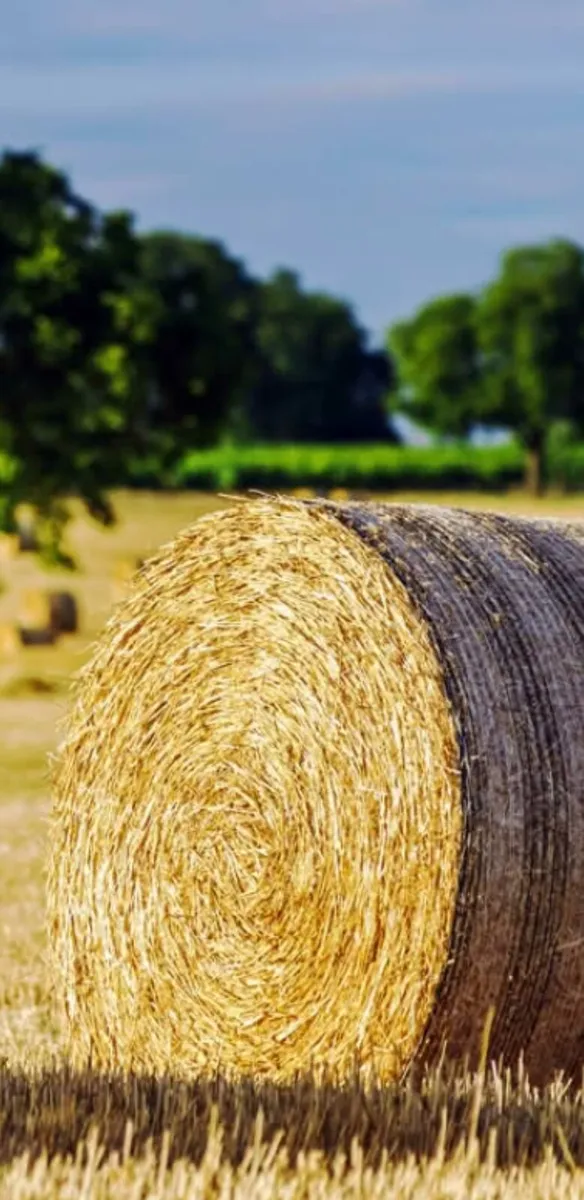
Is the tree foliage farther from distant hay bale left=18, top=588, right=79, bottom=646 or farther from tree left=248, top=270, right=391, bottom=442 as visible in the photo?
distant hay bale left=18, top=588, right=79, bottom=646

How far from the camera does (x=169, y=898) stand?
7.87m

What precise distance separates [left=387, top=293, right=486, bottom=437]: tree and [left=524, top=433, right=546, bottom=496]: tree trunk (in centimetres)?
278

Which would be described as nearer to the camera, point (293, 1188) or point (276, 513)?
point (293, 1188)

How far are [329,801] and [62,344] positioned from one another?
2765 cm

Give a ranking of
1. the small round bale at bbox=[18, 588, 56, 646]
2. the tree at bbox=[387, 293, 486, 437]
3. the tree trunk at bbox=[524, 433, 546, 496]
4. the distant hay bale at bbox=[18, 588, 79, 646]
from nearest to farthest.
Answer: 1. the small round bale at bbox=[18, 588, 56, 646]
2. the distant hay bale at bbox=[18, 588, 79, 646]
3. the tree trunk at bbox=[524, 433, 546, 496]
4. the tree at bbox=[387, 293, 486, 437]

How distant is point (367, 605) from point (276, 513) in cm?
64

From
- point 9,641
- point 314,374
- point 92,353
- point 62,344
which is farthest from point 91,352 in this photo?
point 314,374

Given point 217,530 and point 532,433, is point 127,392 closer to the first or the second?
point 217,530

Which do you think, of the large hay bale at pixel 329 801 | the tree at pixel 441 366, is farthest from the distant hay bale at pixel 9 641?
the tree at pixel 441 366

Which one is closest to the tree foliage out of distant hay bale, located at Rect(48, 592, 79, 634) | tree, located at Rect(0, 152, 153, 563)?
distant hay bale, located at Rect(48, 592, 79, 634)

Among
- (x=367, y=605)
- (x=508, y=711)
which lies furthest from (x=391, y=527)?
(x=508, y=711)

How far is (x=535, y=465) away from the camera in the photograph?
95188 mm

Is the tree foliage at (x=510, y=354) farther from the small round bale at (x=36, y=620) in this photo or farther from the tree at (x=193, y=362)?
the small round bale at (x=36, y=620)

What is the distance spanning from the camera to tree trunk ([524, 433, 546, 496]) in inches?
3618
